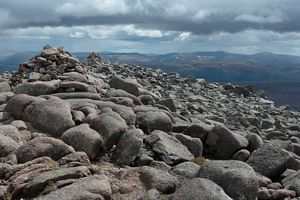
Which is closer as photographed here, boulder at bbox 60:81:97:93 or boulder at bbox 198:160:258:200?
boulder at bbox 198:160:258:200

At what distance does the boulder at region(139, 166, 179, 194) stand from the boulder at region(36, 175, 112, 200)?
158 centimetres

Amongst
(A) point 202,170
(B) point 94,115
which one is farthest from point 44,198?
(B) point 94,115

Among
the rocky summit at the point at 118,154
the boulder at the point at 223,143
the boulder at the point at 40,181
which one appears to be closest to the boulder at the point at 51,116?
the rocky summit at the point at 118,154

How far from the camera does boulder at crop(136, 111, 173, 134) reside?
23.2 metres

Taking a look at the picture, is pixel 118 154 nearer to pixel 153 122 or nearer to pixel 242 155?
pixel 153 122

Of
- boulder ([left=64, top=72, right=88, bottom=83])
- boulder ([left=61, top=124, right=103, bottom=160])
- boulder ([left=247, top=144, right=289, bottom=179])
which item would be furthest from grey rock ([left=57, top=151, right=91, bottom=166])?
boulder ([left=64, top=72, right=88, bottom=83])

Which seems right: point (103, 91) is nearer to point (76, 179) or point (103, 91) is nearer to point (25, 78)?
point (25, 78)

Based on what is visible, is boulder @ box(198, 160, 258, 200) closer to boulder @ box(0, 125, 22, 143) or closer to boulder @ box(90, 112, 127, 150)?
boulder @ box(90, 112, 127, 150)

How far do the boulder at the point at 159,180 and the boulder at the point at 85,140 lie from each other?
2.75 meters

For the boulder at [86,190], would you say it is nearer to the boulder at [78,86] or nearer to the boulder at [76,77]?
the boulder at [78,86]

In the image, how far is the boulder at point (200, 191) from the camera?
1397cm

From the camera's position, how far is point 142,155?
19688 mm

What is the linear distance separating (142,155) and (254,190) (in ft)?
17.4

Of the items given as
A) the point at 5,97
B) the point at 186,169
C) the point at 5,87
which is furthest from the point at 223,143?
the point at 5,87
